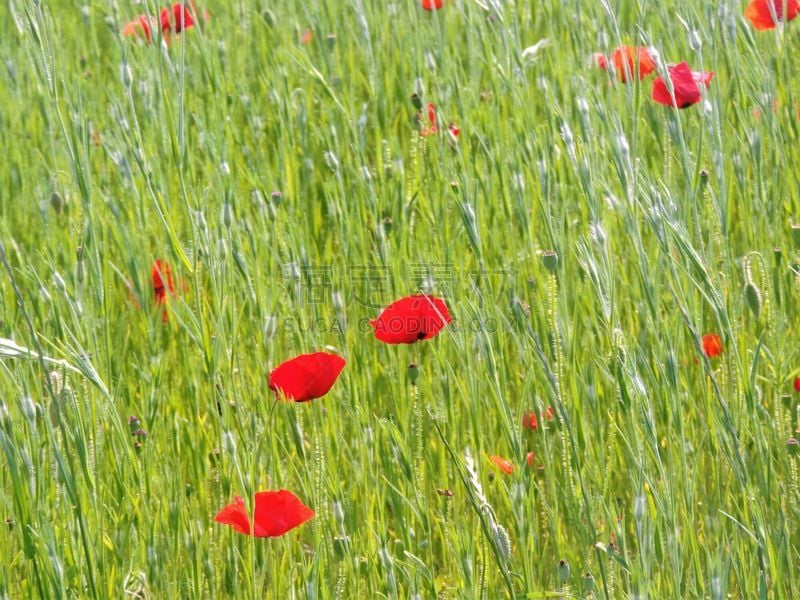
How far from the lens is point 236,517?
115 cm

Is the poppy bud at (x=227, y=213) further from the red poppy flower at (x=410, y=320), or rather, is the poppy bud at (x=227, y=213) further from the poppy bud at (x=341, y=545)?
the poppy bud at (x=341, y=545)

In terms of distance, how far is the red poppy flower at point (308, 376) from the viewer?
4.00ft

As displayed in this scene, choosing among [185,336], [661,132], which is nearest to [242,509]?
[185,336]

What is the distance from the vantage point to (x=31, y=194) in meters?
2.21

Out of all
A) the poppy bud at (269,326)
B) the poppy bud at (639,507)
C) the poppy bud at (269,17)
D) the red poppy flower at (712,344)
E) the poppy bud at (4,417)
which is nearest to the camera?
the poppy bud at (639,507)

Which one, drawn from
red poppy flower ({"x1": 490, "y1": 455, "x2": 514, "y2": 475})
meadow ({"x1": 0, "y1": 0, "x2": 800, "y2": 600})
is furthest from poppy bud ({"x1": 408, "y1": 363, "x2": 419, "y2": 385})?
red poppy flower ({"x1": 490, "y1": 455, "x2": 514, "y2": 475})

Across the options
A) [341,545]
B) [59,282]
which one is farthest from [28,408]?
[341,545]

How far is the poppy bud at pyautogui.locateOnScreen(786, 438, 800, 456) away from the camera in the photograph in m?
1.23

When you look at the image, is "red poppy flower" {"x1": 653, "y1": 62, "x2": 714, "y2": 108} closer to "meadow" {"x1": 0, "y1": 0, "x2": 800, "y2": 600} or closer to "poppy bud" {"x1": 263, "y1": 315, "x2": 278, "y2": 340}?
"meadow" {"x1": 0, "y1": 0, "x2": 800, "y2": 600}

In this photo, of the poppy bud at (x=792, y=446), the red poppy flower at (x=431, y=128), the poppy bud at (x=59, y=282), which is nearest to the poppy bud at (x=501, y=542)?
the poppy bud at (x=792, y=446)

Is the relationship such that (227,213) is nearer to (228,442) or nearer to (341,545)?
(228,442)

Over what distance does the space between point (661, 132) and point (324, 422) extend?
964 millimetres

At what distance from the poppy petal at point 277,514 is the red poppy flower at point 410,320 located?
0.88ft

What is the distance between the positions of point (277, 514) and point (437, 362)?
0.38m
